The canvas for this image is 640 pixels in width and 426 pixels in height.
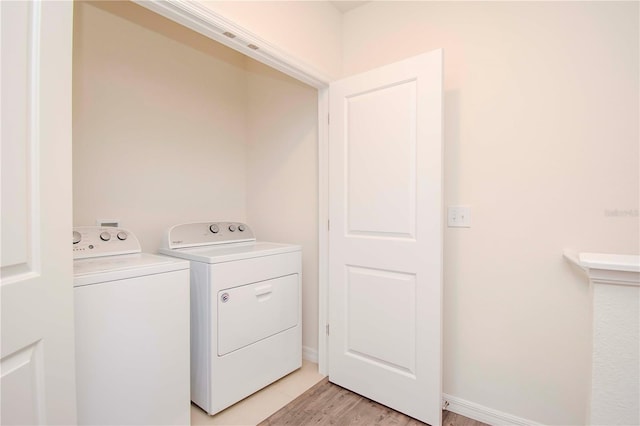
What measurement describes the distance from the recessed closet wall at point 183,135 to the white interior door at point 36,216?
1045 mm

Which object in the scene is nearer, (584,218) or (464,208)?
(584,218)

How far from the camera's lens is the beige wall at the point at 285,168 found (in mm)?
2391

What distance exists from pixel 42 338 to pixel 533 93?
220cm

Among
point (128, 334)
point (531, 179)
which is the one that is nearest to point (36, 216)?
point (128, 334)

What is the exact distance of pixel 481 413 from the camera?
1.72m

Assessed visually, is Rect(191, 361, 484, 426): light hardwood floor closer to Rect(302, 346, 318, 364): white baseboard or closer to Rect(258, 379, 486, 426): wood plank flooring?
Rect(258, 379, 486, 426): wood plank flooring

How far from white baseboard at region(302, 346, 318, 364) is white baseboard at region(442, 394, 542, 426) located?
0.94 metres

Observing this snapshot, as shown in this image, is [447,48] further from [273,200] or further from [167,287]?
[167,287]

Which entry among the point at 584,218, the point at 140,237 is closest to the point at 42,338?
the point at 140,237

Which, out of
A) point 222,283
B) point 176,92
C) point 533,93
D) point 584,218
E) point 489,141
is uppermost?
point 176,92

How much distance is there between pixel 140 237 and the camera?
2.07m

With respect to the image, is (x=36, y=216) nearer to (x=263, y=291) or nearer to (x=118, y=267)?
(x=118, y=267)

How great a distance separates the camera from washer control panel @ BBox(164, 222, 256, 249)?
6.49 ft

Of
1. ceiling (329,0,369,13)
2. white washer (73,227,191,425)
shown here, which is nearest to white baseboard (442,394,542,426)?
white washer (73,227,191,425)
